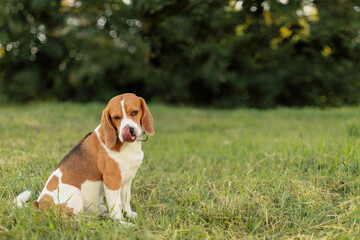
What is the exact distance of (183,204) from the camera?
123 inches

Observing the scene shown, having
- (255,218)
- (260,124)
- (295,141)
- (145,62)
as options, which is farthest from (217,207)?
(145,62)

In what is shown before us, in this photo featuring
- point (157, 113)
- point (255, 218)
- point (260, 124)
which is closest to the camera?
point (255, 218)

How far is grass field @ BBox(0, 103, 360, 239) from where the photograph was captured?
241 centimetres

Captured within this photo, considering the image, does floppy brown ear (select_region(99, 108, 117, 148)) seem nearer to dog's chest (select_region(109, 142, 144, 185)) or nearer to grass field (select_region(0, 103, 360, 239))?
dog's chest (select_region(109, 142, 144, 185))

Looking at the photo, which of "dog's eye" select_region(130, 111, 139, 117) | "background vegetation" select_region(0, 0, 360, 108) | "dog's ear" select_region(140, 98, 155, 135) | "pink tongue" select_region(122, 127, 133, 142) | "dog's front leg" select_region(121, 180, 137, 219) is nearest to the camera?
"pink tongue" select_region(122, 127, 133, 142)

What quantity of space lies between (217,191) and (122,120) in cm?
133

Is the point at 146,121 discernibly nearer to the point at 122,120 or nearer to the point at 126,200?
the point at 122,120

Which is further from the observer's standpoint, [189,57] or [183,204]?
[189,57]

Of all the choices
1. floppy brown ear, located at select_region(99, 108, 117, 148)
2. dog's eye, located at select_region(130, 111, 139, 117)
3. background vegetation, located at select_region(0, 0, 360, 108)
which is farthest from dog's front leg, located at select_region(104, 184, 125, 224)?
background vegetation, located at select_region(0, 0, 360, 108)

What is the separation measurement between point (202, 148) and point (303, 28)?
10829mm

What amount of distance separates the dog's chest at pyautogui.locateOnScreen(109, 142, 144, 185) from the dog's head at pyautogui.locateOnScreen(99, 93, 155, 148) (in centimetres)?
10

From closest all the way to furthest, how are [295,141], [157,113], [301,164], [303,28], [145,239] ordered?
[145,239]
[301,164]
[295,141]
[157,113]
[303,28]

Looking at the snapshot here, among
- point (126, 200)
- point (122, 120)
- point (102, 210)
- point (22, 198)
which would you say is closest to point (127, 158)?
point (122, 120)

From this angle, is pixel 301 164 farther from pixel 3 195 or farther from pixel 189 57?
pixel 189 57
